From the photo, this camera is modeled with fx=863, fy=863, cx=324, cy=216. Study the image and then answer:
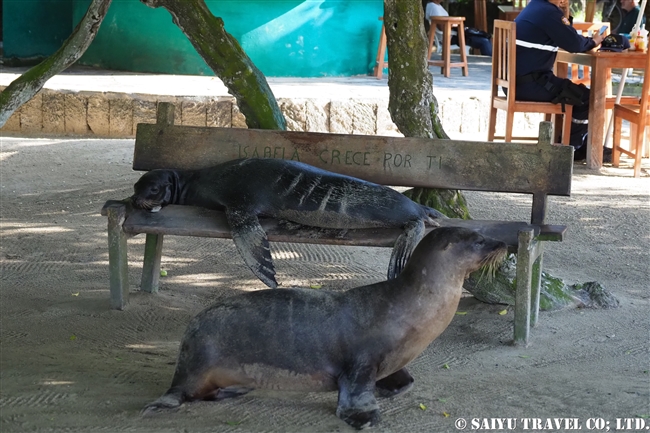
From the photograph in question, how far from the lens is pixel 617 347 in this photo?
411cm

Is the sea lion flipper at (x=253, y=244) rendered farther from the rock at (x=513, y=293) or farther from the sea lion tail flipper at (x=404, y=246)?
the rock at (x=513, y=293)

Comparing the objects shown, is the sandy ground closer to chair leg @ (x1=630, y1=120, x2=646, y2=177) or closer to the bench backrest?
the bench backrest

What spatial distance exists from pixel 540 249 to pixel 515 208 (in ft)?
8.35

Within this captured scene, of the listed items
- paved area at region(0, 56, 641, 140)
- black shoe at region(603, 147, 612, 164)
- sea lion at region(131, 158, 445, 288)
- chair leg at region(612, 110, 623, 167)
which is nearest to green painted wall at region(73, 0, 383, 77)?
paved area at region(0, 56, 641, 140)

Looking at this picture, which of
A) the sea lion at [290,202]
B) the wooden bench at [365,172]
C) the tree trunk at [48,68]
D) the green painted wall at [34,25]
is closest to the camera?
the sea lion at [290,202]

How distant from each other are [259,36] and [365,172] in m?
7.57

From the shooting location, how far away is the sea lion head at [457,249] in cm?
323

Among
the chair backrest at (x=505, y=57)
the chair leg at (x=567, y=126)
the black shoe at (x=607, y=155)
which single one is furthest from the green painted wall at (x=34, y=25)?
the black shoe at (x=607, y=155)

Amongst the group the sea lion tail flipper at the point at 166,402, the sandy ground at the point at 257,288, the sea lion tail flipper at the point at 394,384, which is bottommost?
the sandy ground at the point at 257,288

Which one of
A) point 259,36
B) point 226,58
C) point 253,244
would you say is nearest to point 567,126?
point 226,58

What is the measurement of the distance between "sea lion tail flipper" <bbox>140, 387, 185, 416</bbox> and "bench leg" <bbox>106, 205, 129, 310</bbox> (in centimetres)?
135

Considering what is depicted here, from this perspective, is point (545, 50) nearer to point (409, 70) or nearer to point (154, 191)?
point (409, 70)

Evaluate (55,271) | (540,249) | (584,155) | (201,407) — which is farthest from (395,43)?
(584,155)

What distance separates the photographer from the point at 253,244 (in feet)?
12.8
